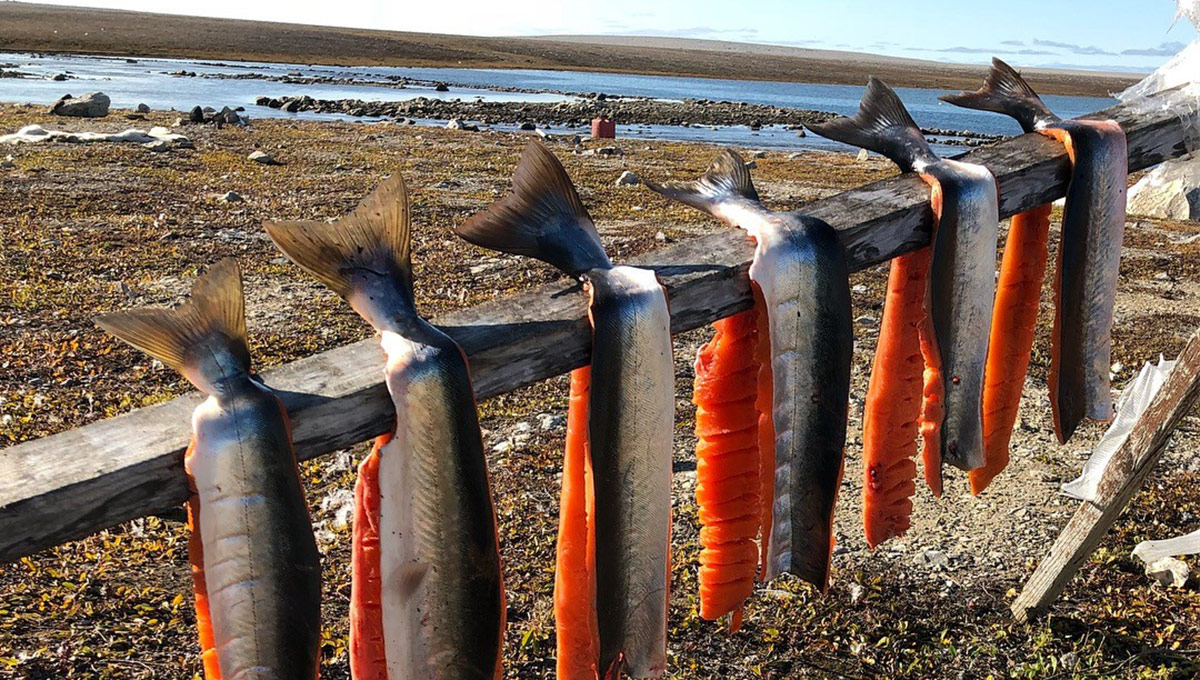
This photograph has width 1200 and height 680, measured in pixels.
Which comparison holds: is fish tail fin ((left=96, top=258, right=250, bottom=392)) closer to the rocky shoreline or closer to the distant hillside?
the rocky shoreline

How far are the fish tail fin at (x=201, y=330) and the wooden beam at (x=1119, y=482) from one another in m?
3.89

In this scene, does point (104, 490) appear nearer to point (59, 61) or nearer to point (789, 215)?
point (789, 215)

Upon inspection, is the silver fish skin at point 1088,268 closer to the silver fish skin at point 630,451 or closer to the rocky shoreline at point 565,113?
the silver fish skin at point 630,451

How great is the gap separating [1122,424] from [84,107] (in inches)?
1265

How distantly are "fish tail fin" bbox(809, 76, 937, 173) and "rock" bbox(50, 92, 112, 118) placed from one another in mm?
32430

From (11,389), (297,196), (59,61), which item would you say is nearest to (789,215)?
(11,389)

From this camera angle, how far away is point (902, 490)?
3127 millimetres

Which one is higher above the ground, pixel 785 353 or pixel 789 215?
pixel 789 215

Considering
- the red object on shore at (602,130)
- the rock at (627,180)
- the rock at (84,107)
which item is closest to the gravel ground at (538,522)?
the rock at (627,180)

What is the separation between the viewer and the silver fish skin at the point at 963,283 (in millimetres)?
2689

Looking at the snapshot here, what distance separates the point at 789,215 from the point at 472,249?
11.3 meters

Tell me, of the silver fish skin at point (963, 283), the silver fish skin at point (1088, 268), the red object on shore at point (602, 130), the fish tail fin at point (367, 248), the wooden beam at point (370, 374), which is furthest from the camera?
the red object on shore at point (602, 130)

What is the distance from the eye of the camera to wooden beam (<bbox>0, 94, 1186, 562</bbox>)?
1.70 m

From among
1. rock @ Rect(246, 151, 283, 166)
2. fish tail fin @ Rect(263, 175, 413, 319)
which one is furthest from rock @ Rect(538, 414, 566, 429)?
rock @ Rect(246, 151, 283, 166)
